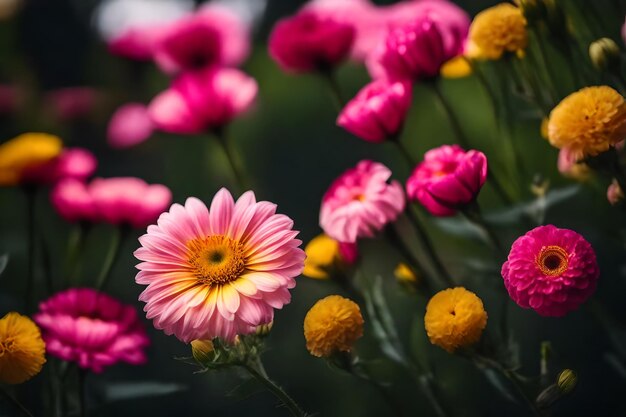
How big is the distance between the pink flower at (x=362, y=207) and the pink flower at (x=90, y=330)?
0.34 feet

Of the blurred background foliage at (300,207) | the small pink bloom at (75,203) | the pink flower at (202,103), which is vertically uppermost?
the pink flower at (202,103)

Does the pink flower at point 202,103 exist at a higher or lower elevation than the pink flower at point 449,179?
higher

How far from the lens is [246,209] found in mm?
309

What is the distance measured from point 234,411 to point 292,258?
19cm

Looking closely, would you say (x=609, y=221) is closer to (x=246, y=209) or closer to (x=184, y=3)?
(x=246, y=209)

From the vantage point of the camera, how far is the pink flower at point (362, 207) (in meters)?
0.35

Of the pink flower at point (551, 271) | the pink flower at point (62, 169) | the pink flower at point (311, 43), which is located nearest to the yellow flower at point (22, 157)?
the pink flower at point (62, 169)

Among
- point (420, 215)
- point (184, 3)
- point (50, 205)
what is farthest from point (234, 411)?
point (184, 3)

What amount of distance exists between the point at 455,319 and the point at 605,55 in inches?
5.1

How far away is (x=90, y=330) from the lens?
0.36 metres

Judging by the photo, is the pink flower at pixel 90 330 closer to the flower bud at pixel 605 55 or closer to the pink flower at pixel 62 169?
the pink flower at pixel 62 169

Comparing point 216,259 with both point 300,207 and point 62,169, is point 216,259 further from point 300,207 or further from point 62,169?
point 300,207

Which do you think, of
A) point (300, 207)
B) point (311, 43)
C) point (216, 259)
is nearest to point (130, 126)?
point (300, 207)

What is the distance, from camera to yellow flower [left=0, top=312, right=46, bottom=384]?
1.07 feet
